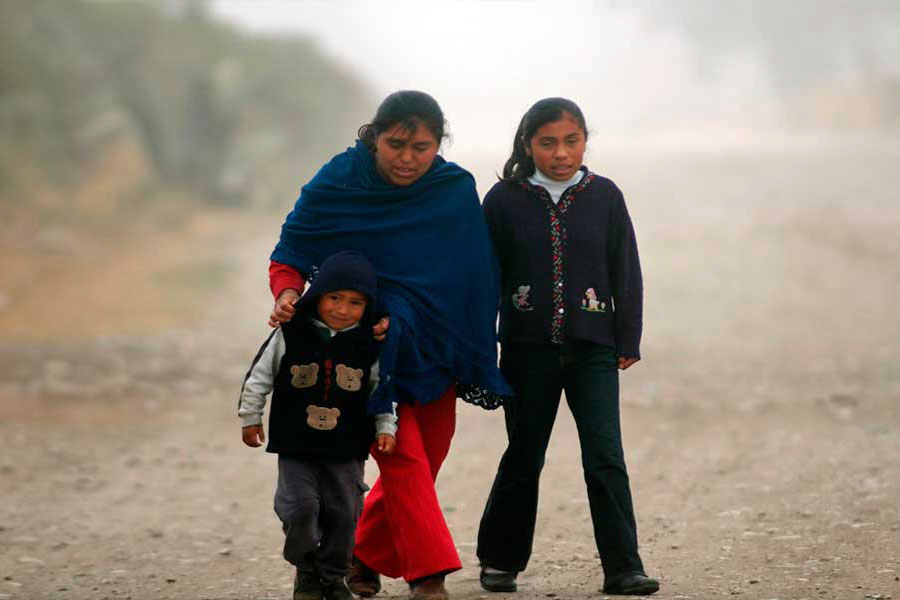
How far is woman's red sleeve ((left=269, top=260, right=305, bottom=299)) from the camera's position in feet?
13.7

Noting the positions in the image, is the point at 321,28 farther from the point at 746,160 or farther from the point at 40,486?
the point at 40,486

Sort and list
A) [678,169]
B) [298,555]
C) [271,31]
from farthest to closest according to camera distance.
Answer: [271,31] < [678,169] < [298,555]

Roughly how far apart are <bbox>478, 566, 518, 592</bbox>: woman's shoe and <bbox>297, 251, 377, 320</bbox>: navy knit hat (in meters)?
1.19

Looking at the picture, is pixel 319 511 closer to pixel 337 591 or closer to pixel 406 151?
pixel 337 591

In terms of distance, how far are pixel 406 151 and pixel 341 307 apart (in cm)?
59

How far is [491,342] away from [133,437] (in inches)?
205

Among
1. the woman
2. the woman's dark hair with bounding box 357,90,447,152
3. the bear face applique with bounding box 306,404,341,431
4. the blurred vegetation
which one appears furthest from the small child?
the blurred vegetation

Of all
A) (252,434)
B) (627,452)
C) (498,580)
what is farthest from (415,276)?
(627,452)

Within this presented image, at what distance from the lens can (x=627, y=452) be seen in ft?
26.4

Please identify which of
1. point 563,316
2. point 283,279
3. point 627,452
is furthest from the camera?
point 627,452

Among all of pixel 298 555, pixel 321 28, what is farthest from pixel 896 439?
pixel 321 28

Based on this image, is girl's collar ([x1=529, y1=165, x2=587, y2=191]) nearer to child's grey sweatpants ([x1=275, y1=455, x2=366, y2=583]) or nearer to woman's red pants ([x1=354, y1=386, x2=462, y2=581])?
woman's red pants ([x1=354, y1=386, x2=462, y2=581])

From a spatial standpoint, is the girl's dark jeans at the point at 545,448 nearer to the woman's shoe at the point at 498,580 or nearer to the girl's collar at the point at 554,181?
the woman's shoe at the point at 498,580

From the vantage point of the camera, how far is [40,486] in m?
7.36
